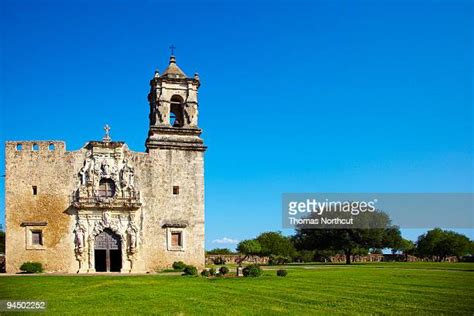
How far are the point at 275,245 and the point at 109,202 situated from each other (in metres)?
42.6

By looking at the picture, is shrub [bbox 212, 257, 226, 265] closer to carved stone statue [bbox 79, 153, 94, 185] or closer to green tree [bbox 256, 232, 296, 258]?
green tree [bbox 256, 232, 296, 258]

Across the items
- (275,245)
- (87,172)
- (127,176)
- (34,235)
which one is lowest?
(275,245)

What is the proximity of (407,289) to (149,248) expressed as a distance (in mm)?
19055

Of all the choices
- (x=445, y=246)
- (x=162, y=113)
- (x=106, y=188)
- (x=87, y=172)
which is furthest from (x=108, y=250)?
(x=445, y=246)

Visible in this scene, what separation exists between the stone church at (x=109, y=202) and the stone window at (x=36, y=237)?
0.06 metres

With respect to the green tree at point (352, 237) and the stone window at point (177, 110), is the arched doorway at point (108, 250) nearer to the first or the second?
the stone window at point (177, 110)

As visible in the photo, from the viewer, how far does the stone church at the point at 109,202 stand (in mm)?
33750

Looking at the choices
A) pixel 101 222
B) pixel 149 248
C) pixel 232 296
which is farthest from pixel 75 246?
pixel 232 296

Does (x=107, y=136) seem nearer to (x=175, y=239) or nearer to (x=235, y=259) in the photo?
(x=175, y=239)

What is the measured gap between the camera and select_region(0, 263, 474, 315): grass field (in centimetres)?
1508

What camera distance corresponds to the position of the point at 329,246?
57.9 metres

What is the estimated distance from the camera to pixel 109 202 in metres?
34.3

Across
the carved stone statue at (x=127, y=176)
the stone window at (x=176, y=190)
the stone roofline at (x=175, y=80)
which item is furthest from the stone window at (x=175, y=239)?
the stone roofline at (x=175, y=80)

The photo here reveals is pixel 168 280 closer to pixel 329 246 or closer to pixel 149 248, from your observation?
pixel 149 248
